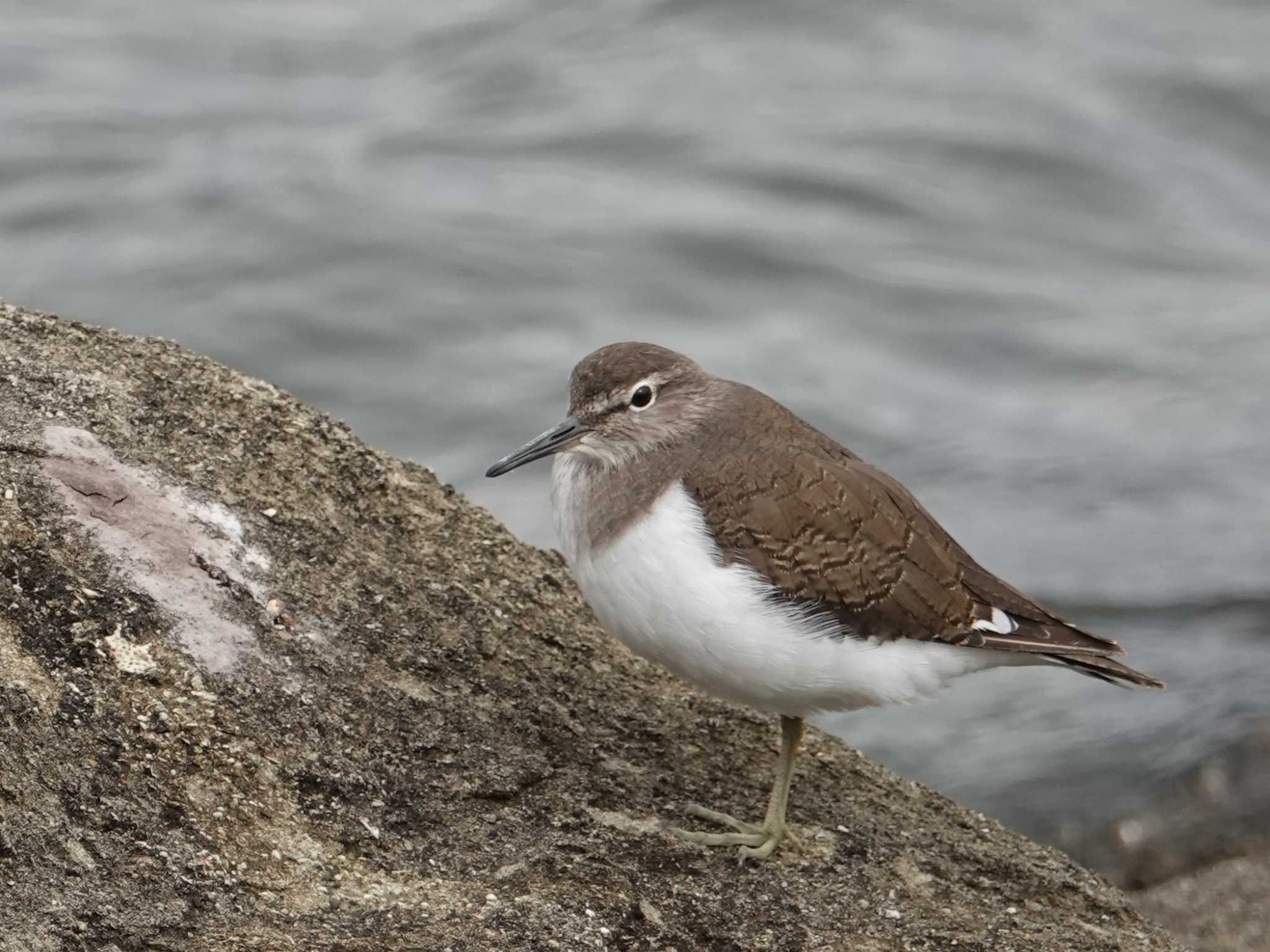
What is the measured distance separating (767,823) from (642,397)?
1.49m

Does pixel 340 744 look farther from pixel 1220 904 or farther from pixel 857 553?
pixel 1220 904

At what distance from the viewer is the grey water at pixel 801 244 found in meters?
10.2

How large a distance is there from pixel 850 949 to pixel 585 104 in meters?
11.7

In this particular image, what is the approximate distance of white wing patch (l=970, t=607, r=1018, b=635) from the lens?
204 inches

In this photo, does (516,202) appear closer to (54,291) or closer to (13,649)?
(54,291)

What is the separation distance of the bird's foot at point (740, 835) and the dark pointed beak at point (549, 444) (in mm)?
1284

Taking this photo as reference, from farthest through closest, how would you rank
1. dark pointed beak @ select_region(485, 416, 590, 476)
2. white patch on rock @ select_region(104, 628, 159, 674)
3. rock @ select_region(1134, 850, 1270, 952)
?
rock @ select_region(1134, 850, 1270, 952), dark pointed beak @ select_region(485, 416, 590, 476), white patch on rock @ select_region(104, 628, 159, 674)

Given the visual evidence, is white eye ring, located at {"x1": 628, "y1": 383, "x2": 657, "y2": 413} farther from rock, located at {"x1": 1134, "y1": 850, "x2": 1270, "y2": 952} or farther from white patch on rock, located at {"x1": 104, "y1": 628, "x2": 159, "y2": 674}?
rock, located at {"x1": 1134, "y1": 850, "x2": 1270, "y2": 952}

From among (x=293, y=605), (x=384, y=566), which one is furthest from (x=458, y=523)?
(x=293, y=605)

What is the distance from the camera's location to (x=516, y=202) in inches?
545

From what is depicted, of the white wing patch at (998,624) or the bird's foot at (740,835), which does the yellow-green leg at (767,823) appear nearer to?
the bird's foot at (740,835)

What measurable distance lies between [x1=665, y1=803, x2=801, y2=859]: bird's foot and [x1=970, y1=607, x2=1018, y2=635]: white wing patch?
3.01 ft

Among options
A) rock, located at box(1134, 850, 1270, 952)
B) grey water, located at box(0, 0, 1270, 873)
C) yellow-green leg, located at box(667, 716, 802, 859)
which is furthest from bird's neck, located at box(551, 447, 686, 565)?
grey water, located at box(0, 0, 1270, 873)

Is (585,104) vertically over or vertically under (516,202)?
over
